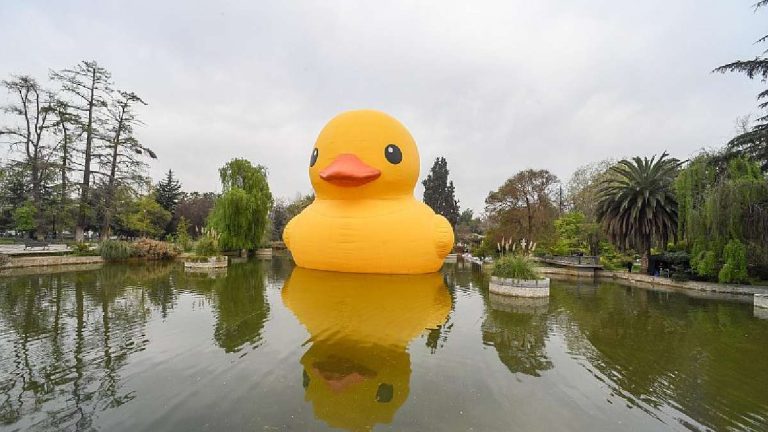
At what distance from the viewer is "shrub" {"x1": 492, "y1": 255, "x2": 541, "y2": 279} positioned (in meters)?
10.5

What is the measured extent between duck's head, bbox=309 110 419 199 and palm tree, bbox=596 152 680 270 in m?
10.6

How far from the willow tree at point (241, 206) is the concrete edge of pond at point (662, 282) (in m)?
17.0

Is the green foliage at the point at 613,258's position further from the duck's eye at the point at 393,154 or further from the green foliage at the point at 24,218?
the green foliage at the point at 24,218

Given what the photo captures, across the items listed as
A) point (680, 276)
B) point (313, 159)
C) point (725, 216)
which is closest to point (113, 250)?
point (313, 159)

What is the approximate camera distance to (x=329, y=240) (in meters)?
12.8

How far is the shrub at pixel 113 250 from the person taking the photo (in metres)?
18.2

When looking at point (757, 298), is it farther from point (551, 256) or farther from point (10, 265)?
point (10, 265)

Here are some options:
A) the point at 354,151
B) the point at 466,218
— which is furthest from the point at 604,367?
the point at 466,218

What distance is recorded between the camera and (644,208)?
1720cm

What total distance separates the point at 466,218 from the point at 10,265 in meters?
57.1

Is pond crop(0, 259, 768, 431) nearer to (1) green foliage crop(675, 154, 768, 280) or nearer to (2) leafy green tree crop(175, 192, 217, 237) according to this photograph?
(1) green foliage crop(675, 154, 768, 280)

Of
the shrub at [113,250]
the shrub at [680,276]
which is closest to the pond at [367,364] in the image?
the shrub at [680,276]

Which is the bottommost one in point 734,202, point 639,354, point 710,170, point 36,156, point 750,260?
point 639,354

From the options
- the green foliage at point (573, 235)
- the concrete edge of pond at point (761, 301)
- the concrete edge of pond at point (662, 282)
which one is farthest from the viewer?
the green foliage at point (573, 235)
